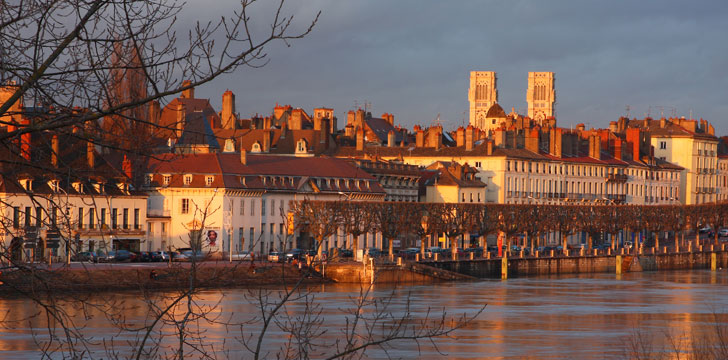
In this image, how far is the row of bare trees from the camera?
80.6 m

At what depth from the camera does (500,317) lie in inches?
2055

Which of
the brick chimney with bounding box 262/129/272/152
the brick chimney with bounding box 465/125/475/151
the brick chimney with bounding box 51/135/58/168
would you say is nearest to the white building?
the brick chimney with bounding box 262/129/272/152

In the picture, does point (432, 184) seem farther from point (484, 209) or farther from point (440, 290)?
point (440, 290)

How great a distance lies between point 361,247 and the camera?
90.9 m

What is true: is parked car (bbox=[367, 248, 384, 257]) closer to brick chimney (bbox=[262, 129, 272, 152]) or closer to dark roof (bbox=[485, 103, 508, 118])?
brick chimney (bbox=[262, 129, 272, 152])

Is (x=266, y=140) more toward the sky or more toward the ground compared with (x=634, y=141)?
more toward the ground

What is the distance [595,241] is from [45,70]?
112 meters

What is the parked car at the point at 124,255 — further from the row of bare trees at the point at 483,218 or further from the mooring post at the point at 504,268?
the mooring post at the point at 504,268

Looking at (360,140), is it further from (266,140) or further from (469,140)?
(266,140)

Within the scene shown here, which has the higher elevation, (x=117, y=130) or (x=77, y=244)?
(x=117, y=130)

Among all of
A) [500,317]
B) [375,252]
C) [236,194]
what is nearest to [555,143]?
[375,252]

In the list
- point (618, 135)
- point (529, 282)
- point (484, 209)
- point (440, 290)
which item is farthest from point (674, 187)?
point (440, 290)

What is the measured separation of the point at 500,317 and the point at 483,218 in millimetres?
40506

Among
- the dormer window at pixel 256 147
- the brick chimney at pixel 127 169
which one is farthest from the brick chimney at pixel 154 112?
the dormer window at pixel 256 147
